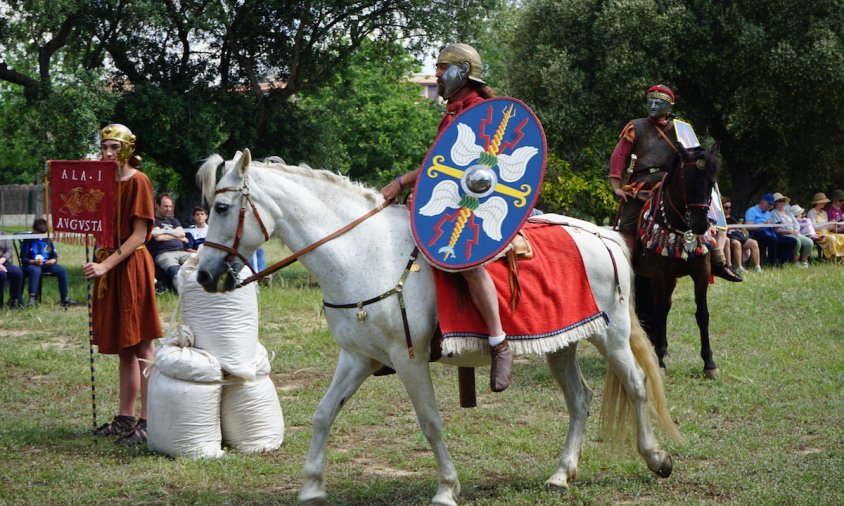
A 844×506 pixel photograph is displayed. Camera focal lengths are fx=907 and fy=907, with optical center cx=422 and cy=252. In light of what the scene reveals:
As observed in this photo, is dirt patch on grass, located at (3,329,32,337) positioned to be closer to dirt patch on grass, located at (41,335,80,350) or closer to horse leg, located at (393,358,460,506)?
dirt patch on grass, located at (41,335,80,350)

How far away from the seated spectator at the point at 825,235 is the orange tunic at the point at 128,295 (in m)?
15.2

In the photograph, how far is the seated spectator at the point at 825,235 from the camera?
58.4ft

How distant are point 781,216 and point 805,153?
3.60 meters

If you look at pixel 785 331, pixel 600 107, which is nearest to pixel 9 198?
pixel 600 107

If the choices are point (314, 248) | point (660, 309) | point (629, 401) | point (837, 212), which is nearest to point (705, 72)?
point (837, 212)

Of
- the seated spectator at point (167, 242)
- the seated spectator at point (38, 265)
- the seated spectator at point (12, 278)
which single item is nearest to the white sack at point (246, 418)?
the seated spectator at point (167, 242)

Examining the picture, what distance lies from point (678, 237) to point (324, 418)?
4.34 meters

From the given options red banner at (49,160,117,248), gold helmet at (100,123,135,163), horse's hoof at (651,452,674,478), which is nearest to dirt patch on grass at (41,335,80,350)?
red banner at (49,160,117,248)

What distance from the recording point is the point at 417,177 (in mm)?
4680

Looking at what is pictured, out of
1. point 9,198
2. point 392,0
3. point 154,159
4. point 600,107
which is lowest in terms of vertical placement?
point 9,198

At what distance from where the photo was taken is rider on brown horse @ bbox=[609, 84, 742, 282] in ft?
27.1

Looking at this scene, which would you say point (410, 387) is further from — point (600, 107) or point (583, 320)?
point (600, 107)

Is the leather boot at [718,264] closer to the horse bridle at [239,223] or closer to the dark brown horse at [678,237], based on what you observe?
the dark brown horse at [678,237]

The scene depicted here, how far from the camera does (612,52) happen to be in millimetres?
19844
